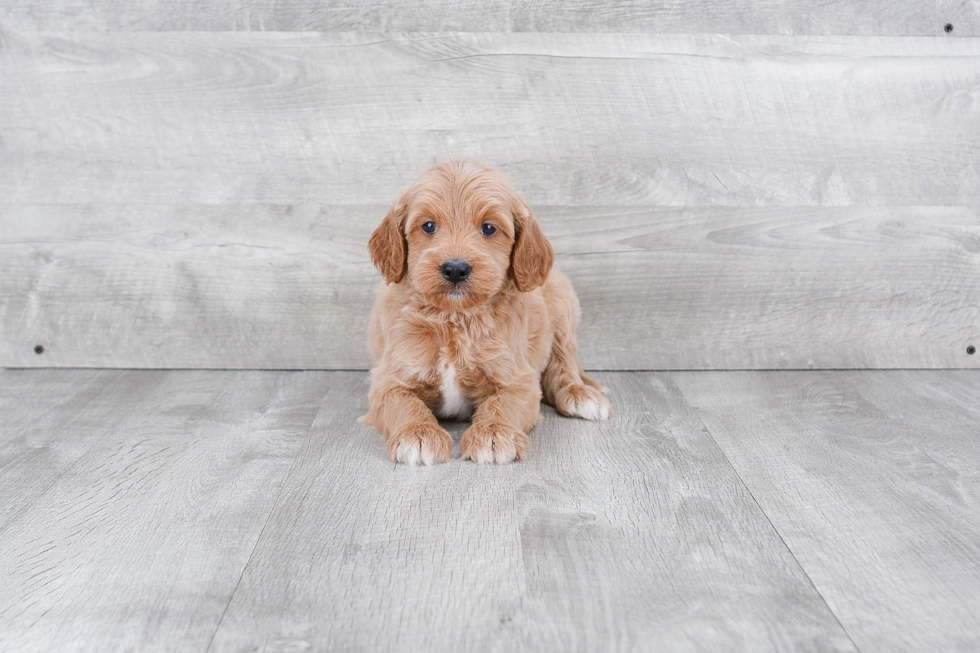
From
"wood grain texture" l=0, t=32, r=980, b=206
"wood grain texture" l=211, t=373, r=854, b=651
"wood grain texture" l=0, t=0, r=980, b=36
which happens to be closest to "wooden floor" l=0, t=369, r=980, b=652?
"wood grain texture" l=211, t=373, r=854, b=651

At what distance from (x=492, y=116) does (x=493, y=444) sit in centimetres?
144

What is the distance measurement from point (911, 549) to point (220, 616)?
5.09 feet

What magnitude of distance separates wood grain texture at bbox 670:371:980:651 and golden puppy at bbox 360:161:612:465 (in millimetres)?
618

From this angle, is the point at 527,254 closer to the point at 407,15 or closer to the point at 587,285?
the point at 587,285

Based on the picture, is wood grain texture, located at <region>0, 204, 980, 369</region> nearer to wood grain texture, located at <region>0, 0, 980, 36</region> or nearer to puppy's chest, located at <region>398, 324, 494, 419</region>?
wood grain texture, located at <region>0, 0, 980, 36</region>

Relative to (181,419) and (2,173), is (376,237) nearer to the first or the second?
(181,419)

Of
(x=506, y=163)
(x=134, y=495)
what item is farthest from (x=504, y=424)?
(x=506, y=163)

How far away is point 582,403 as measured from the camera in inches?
111

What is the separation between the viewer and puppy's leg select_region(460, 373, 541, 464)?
2.38m

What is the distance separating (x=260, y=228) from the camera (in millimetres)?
3318

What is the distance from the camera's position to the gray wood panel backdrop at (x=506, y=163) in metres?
3.18

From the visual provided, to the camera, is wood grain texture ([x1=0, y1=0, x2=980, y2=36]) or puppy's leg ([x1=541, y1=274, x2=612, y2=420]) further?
wood grain texture ([x1=0, y1=0, x2=980, y2=36])

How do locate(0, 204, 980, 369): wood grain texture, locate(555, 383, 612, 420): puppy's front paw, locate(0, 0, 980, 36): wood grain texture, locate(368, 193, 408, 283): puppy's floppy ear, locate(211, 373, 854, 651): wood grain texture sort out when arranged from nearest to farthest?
1. locate(211, 373, 854, 651): wood grain texture
2. locate(368, 193, 408, 283): puppy's floppy ear
3. locate(555, 383, 612, 420): puppy's front paw
4. locate(0, 0, 980, 36): wood grain texture
5. locate(0, 204, 980, 369): wood grain texture

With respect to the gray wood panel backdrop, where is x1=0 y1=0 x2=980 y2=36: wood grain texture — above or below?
above
